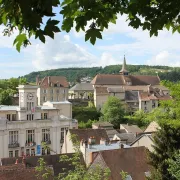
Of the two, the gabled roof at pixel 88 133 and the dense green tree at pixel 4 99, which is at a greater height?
the dense green tree at pixel 4 99

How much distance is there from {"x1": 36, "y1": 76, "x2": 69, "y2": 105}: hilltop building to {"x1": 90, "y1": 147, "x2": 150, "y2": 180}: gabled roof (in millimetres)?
44755

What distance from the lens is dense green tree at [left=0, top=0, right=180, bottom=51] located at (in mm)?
2973

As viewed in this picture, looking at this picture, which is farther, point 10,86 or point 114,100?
point 10,86

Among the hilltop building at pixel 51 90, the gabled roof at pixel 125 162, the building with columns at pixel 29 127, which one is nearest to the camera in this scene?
the gabled roof at pixel 125 162

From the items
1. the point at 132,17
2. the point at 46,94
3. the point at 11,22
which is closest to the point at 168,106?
the point at 132,17

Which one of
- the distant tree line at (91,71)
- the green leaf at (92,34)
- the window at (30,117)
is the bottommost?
the window at (30,117)

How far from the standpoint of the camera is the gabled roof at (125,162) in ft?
57.1

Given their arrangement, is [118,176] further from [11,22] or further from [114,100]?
[114,100]

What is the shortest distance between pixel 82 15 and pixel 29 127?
26160 mm

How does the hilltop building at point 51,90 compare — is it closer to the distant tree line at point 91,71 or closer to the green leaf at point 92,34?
the green leaf at point 92,34

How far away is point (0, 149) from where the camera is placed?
88.7 ft

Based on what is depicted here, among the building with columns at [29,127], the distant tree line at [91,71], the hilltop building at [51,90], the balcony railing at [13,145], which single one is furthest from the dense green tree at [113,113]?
the distant tree line at [91,71]

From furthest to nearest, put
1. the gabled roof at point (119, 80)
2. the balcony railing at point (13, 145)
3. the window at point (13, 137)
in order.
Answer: the gabled roof at point (119, 80) → the window at point (13, 137) → the balcony railing at point (13, 145)

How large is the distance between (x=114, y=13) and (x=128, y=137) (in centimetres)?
2776
